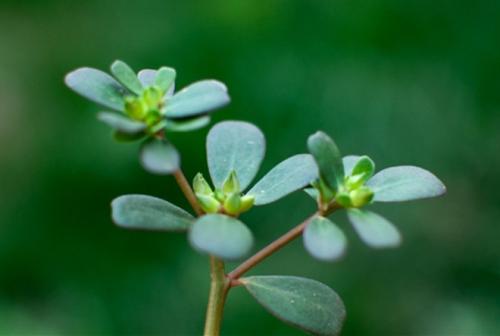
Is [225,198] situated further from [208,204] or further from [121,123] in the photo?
[121,123]

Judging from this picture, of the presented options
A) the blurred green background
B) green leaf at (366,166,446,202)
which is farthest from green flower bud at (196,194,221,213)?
the blurred green background

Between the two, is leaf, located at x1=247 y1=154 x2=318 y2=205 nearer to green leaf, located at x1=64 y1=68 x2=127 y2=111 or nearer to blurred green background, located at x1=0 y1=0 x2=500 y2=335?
green leaf, located at x1=64 y1=68 x2=127 y2=111

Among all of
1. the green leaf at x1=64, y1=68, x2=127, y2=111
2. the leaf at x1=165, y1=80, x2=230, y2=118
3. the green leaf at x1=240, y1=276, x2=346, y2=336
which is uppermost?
the green leaf at x1=64, y1=68, x2=127, y2=111

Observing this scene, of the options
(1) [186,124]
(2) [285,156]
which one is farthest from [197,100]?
→ (2) [285,156]

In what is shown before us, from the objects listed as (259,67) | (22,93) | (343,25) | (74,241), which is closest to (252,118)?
(259,67)

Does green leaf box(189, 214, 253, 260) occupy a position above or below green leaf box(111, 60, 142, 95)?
below

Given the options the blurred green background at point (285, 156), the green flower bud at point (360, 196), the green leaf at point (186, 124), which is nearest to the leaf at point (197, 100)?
the green leaf at point (186, 124)

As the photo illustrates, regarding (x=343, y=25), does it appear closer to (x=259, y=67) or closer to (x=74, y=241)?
(x=259, y=67)
